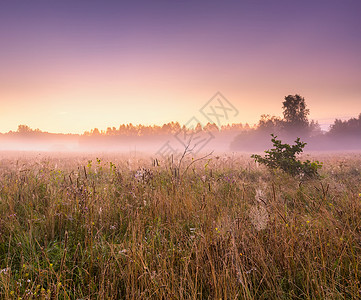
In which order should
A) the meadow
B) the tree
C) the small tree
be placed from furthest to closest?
1. the tree
2. the small tree
3. the meadow

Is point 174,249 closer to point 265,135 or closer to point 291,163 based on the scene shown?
point 291,163

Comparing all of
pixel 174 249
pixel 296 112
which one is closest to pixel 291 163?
pixel 174 249

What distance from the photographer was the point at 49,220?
114 inches

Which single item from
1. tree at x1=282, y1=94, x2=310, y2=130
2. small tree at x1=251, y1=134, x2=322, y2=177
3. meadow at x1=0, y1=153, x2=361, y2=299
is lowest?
meadow at x1=0, y1=153, x2=361, y2=299

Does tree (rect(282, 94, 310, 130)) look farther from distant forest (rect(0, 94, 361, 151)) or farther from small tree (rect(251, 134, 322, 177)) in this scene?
small tree (rect(251, 134, 322, 177))

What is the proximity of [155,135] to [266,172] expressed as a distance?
92893 mm

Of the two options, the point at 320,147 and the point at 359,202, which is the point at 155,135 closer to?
the point at 320,147

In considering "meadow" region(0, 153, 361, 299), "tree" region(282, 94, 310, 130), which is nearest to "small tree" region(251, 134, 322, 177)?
"meadow" region(0, 153, 361, 299)

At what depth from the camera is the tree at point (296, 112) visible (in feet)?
159

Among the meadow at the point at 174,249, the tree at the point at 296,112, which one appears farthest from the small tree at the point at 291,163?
the tree at the point at 296,112

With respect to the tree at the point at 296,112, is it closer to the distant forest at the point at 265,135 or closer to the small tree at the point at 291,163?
the distant forest at the point at 265,135

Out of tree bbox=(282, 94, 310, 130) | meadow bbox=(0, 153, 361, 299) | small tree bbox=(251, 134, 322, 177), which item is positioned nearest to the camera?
meadow bbox=(0, 153, 361, 299)

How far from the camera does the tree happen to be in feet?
159

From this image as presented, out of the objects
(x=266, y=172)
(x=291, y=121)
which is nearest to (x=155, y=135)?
(x=291, y=121)
